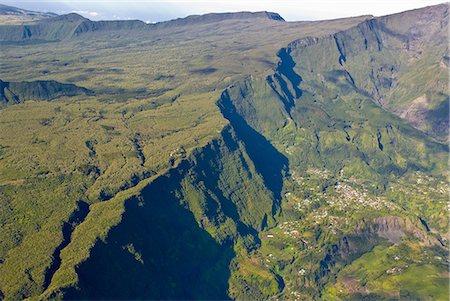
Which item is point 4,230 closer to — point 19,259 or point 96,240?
point 19,259

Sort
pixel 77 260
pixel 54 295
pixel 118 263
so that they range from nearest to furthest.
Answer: pixel 54 295 → pixel 77 260 → pixel 118 263

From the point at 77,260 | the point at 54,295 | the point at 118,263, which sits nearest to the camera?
the point at 54,295

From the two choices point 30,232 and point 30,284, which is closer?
point 30,284

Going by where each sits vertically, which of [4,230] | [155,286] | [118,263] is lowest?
[155,286]

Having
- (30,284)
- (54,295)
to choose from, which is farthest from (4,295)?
(54,295)

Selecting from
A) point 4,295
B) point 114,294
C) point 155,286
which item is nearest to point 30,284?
point 4,295

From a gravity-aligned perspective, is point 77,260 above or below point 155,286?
above

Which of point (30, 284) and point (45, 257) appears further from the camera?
point (45, 257)

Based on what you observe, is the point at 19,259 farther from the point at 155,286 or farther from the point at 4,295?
the point at 155,286

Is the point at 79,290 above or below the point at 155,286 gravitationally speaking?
above
